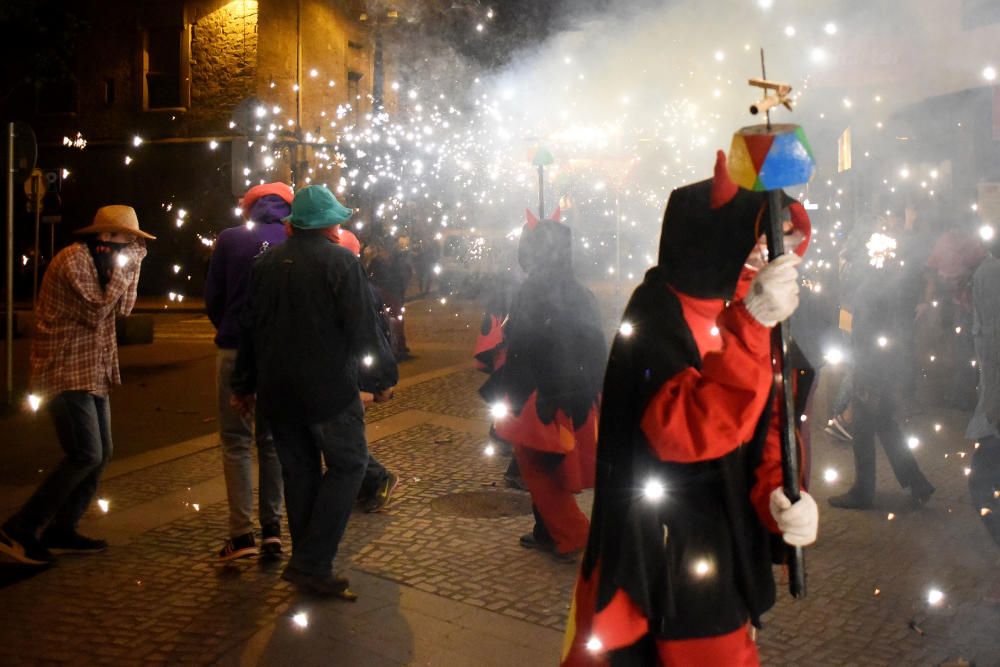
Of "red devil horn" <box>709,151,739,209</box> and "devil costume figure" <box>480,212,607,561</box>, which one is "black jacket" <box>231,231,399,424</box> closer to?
"devil costume figure" <box>480,212,607,561</box>

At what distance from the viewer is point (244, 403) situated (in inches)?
186

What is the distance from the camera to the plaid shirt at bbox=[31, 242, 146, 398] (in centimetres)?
495

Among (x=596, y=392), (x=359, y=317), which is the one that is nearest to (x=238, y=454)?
(x=359, y=317)

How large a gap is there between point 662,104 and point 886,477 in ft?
41.8

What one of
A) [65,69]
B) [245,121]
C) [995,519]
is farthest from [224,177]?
[995,519]

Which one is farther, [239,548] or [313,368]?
[239,548]

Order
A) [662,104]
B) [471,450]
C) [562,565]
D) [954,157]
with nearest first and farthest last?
1. [562,565]
2. [471,450]
3. [954,157]
4. [662,104]

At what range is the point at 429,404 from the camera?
974 cm

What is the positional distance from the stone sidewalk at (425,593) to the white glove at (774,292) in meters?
2.22

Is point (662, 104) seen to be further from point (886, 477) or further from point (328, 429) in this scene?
point (328, 429)

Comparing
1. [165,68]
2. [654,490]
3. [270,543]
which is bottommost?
[270,543]

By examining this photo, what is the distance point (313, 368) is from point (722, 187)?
2.48 meters

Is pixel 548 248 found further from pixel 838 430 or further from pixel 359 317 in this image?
pixel 838 430

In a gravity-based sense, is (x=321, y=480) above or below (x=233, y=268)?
below
